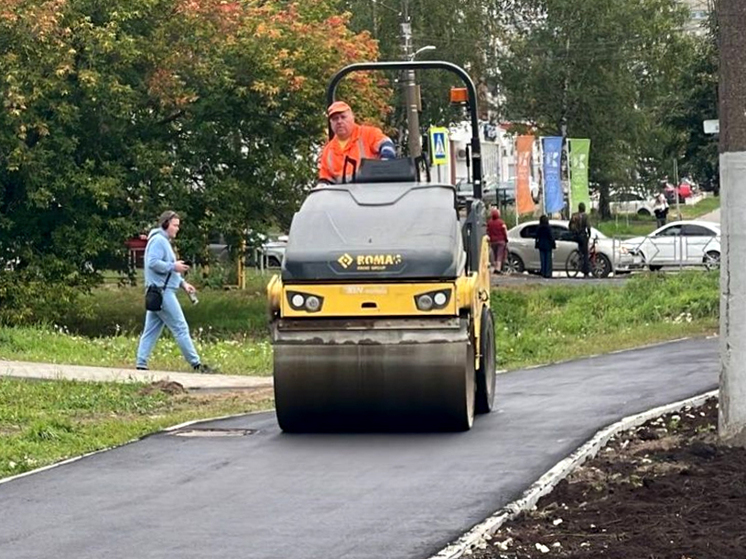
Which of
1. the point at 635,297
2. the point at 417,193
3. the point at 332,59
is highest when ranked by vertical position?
the point at 332,59

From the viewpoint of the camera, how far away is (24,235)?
27.8 m

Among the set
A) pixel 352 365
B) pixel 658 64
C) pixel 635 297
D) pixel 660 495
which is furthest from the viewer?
pixel 658 64

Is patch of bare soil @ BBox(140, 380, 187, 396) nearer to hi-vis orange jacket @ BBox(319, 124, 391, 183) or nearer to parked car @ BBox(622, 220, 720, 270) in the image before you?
hi-vis orange jacket @ BBox(319, 124, 391, 183)

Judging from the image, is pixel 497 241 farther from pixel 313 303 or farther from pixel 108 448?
pixel 108 448

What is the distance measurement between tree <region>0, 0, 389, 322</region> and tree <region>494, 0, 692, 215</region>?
34.1 m

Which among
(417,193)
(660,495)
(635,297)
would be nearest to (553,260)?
(635,297)

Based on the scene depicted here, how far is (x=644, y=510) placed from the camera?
8852 millimetres

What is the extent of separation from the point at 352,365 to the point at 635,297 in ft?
57.8

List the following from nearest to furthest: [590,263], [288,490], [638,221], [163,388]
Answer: [288,490] < [163,388] < [590,263] < [638,221]

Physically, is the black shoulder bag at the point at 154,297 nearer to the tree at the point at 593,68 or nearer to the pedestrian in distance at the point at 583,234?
the pedestrian in distance at the point at 583,234

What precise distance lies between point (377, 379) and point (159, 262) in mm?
6753

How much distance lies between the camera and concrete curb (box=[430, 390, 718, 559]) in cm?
819

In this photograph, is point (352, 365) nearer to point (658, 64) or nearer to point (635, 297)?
point (635, 297)

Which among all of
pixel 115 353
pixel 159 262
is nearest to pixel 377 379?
pixel 159 262
